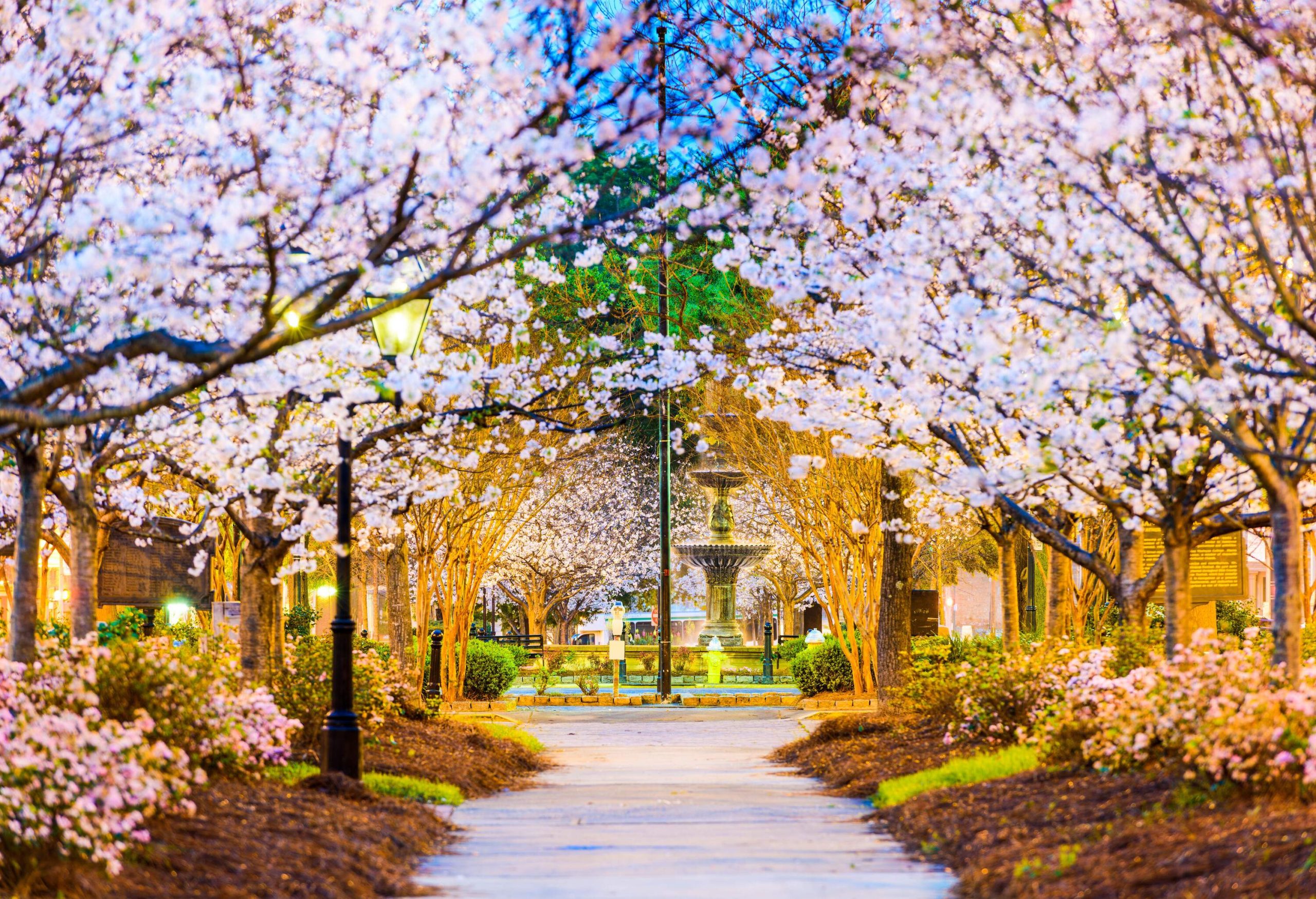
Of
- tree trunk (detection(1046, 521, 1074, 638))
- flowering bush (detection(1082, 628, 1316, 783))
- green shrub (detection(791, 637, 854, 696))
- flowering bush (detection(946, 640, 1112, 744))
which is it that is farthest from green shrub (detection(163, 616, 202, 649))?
flowering bush (detection(1082, 628, 1316, 783))

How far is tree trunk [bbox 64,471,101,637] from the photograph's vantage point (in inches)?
452

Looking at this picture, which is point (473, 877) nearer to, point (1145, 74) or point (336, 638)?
point (336, 638)

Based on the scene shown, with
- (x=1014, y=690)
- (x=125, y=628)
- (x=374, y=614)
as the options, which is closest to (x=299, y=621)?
(x=125, y=628)

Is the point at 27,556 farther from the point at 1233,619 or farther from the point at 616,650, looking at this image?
the point at 1233,619

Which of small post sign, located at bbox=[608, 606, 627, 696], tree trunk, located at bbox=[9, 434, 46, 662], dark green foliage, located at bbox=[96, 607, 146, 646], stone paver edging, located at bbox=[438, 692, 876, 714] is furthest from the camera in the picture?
small post sign, located at bbox=[608, 606, 627, 696]

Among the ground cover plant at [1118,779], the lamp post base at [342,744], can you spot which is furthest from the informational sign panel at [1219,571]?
the lamp post base at [342,744]

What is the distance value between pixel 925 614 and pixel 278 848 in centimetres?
1769

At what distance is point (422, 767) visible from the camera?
Result: 11.8 meters

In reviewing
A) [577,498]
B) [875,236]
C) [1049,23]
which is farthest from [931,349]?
[577,498]

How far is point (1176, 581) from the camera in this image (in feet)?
33.2

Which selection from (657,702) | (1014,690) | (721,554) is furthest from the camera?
(721,554)

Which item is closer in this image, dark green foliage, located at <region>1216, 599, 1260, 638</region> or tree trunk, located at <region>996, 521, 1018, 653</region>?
tree trunk, located at <region>996, 521, 1018, 653</region>

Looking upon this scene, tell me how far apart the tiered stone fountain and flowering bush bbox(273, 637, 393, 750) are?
1567 cm

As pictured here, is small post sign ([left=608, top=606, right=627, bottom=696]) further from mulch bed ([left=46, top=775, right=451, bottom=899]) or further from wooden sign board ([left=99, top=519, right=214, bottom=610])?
mulch bed ([left=46, top=775, right=451, bottom=899])
